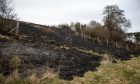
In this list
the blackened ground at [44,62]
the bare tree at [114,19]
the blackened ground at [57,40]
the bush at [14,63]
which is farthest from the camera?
the bare tree at [114,19]

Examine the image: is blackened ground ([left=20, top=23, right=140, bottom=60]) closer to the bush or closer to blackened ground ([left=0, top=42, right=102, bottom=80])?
blackened ground ([left=0, top=42, right=102, bottom=80])

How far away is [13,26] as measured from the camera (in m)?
22.3

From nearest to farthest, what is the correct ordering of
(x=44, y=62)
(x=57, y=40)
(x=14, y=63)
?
1. (x=14, y=63)
2. (x=44, y=62)
3. (x=57, y=40)

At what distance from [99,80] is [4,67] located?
464 cm

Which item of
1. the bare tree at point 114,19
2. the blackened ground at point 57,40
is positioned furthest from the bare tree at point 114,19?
the blackened ground at point 57,40

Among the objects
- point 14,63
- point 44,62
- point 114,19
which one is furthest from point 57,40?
Result: point 114,19

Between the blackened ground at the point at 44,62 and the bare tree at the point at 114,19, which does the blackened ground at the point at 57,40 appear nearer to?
the blackened ground at the point at 44,62

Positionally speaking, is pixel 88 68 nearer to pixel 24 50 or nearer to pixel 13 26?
pixel 24 50

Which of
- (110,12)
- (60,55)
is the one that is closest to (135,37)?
(110,12)

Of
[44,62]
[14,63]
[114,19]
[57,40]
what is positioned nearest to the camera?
[14,63]

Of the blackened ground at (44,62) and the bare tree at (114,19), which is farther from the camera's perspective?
the bare tree at (114,19)

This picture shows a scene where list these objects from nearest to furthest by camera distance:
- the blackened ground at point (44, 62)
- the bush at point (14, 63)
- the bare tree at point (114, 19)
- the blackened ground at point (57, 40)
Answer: the bush at point (14, 63) → the blackened ground at point (44, 62) → the blackened ground at point (57, 40) → the bare tree at point (114, 19)

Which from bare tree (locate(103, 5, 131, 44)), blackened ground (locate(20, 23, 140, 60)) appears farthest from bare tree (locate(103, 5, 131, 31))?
blackened ground (locate(20, 23, 140, 60))

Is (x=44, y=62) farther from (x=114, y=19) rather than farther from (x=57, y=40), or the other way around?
(x=114, y=19)
